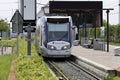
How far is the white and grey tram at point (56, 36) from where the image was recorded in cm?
3247

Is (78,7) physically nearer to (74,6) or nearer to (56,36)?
(74,6)

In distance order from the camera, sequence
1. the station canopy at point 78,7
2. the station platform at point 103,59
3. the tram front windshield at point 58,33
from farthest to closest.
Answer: the station canopy at point 78,7 < the tram front windshield at point 58,33 < the station platform at point 103,59

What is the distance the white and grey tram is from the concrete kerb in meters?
1.35

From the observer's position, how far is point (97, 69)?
24.4m

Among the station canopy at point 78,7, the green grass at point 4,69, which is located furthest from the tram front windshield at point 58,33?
the station canopy at point 78,7

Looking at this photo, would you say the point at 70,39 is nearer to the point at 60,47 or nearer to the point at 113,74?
the point at 60,47

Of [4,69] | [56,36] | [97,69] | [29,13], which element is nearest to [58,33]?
[56,36]

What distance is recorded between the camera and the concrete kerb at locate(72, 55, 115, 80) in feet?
70.3

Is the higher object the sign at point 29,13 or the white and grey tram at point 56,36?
the sign at point 29,13

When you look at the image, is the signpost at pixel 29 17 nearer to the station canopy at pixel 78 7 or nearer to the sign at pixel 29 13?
the sign at pixel 29 13

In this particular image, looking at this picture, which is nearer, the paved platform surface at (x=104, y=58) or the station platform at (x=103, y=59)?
the station platform at (x=103, y=59)

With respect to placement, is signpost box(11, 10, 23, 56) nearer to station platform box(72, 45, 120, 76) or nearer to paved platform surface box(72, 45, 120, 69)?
station platform box(72, 45, 120, 76)

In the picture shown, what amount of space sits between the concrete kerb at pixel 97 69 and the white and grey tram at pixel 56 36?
135cm

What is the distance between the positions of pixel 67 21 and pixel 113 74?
40.7 feet
